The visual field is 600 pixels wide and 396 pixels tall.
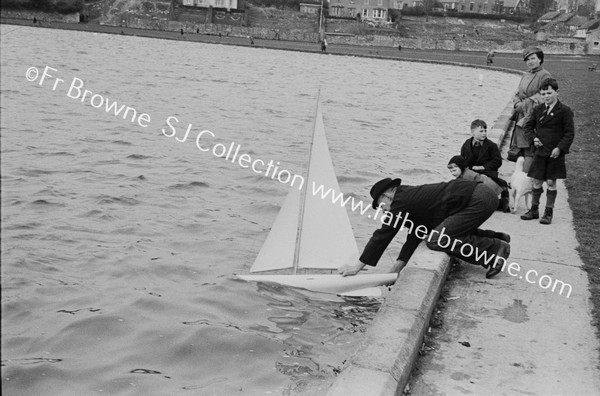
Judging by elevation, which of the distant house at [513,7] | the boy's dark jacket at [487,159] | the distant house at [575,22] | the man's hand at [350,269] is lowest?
the man's hand at [350,269]

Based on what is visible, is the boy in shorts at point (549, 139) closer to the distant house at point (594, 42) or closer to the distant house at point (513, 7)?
the distant house at point (594, 42)

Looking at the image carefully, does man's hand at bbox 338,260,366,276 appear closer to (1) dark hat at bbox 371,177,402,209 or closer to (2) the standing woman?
(1) dark hat at bbox 371,177,402,209

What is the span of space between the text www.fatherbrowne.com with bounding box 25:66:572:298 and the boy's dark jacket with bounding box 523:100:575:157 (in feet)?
6.87

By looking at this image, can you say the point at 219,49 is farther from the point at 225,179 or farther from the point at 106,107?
the point at 225,179

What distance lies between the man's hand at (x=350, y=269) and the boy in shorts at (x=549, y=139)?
9.84 ft

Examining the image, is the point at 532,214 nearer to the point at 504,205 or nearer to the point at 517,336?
the point at 504,205

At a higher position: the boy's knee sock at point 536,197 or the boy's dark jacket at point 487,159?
the boy's dark jacket at point 487,159

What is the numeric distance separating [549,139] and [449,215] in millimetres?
2394

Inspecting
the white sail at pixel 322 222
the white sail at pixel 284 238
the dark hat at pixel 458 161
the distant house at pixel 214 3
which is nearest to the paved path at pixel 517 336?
the dark hat at pixel 458 161

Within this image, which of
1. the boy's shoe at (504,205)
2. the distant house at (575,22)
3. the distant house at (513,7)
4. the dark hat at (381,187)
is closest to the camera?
the dark hat at (381,187)

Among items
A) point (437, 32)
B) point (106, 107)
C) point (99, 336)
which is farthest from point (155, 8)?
point (99, 336)

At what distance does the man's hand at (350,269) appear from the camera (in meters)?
7.25

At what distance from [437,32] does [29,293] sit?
133 metres

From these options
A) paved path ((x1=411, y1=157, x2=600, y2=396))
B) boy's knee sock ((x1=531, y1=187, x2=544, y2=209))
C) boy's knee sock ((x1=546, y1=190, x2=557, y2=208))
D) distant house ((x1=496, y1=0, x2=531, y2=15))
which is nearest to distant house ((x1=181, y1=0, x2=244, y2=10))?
distant house ((x1=496, y1=0, x2=531, y2=15))
